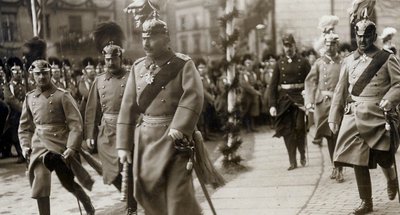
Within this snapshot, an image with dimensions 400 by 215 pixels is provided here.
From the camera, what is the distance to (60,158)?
6551mm

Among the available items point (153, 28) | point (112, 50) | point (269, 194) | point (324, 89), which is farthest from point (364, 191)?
point (112, 50)

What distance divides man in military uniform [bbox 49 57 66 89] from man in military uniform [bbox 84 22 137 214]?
4.18 metres

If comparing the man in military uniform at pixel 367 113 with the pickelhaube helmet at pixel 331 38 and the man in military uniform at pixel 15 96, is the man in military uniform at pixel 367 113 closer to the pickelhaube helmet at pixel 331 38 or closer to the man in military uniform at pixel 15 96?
the pickelhaube helmet at pixel 331 38

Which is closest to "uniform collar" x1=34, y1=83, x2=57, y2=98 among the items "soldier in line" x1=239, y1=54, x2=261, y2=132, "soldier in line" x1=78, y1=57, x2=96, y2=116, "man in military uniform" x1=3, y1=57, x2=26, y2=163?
"soldier in line" x1=78, y1=57, x2=96, y2=116

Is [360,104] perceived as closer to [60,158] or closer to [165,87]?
[165,87]

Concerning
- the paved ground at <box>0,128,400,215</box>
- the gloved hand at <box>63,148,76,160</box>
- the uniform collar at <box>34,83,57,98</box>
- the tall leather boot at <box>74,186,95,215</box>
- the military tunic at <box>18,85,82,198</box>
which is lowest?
the paved ground at <box>0,128,400,215</box>

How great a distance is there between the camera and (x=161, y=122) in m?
5.06

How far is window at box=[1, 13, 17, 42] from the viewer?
10.2 metres

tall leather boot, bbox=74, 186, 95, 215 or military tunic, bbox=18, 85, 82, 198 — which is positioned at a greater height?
military tunic, bbox=18, 85, 82, 198

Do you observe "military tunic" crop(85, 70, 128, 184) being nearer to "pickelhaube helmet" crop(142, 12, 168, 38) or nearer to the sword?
"pickelhaube helmet" crop(142, 12, 168, 38)

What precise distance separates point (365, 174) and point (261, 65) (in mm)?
12633

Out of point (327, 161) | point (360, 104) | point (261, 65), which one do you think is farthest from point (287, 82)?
point (261, 65)

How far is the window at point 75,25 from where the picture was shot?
11272 mm

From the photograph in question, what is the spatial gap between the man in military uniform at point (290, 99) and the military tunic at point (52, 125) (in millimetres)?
3786
